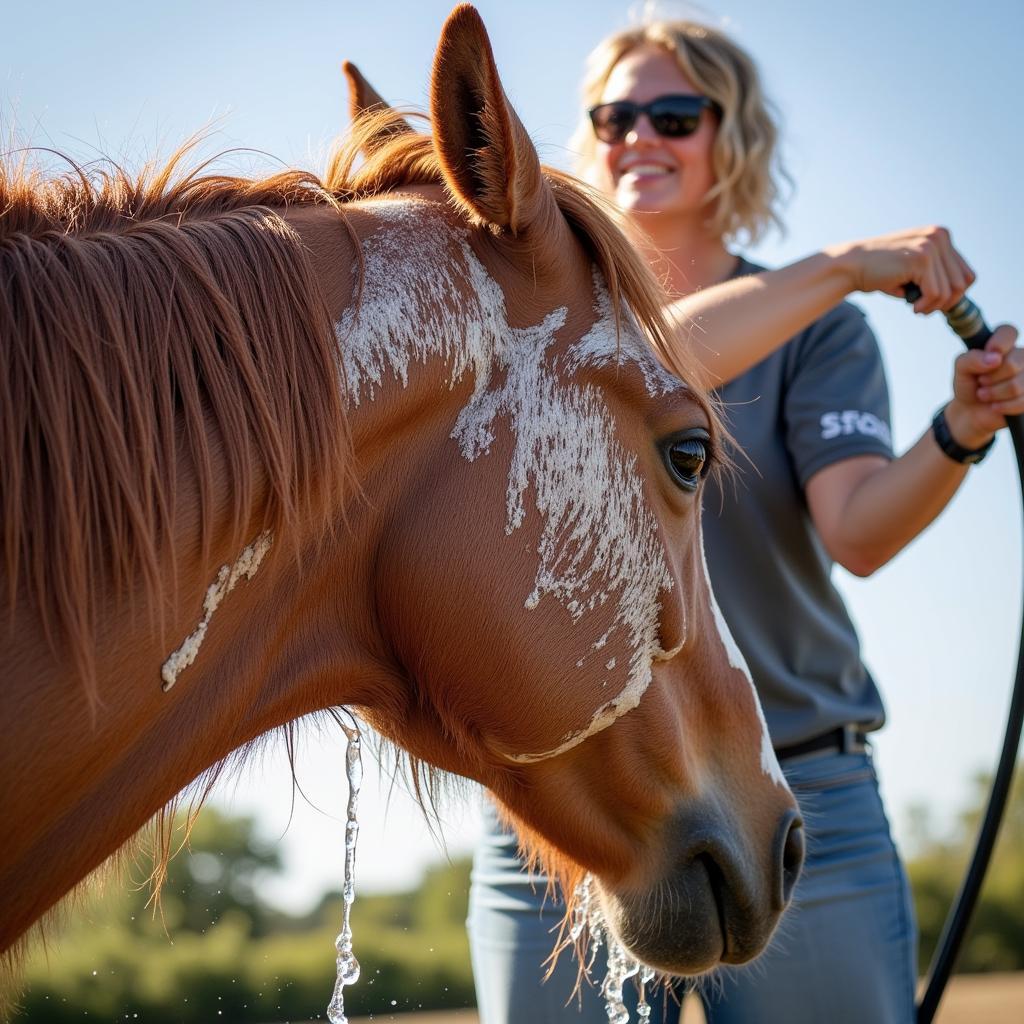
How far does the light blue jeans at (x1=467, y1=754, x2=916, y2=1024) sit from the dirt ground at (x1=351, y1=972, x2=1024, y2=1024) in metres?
5.44

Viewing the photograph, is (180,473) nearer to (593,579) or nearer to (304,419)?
(304,419)

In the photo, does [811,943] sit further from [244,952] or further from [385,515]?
[244,952]

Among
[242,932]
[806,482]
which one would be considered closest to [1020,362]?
[806,482]

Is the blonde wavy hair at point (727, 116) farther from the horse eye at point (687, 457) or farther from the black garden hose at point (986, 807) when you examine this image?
the horse eye at point (687, 457)

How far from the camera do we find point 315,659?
4.33 feet

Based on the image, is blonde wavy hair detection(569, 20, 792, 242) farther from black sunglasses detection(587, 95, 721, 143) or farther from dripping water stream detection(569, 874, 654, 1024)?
dripping water stream detection(569, 874, 654, 1024)

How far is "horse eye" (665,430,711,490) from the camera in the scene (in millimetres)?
1475

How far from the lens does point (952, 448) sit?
7.08ft

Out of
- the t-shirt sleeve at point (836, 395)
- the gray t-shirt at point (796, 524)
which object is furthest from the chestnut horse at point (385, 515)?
the t-shirt sleeve at point (836, 395)

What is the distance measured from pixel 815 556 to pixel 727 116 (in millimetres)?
1118

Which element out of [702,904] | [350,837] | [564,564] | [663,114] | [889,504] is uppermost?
[663,114]

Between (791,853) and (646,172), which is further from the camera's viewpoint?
(646,172)

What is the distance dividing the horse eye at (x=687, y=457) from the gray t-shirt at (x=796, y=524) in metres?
0.52

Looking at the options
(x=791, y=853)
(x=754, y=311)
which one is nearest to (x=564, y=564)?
(x=791, y=853)
